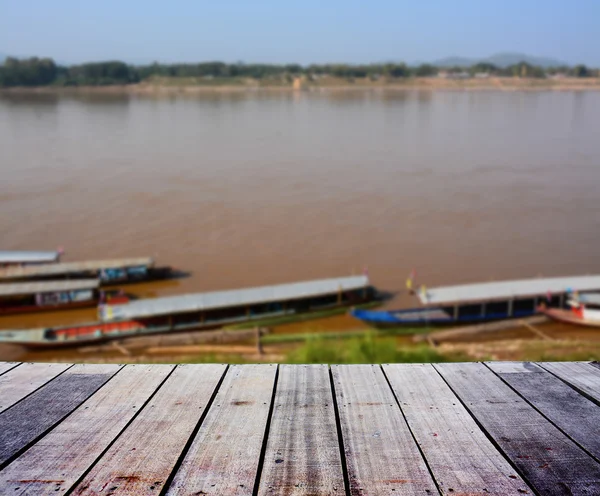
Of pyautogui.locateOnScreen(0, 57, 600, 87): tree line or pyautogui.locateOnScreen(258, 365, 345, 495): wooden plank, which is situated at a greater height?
pyautogui.locateOnScreen(0, 57, 600, 87): tree line

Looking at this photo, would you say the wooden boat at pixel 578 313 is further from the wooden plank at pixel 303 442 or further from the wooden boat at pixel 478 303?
the wooden plank at pixel 303 442

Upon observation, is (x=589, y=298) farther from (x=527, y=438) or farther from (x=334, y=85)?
(x=334, y=85)

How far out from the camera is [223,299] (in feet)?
32.8

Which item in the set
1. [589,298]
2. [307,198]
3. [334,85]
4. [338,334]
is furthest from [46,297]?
[334,85]

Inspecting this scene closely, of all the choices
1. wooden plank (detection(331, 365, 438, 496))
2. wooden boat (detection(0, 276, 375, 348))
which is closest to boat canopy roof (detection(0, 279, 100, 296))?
wooden boat (detection(0, 276, 375, 348))

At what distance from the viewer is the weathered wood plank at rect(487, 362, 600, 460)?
3.85 ft

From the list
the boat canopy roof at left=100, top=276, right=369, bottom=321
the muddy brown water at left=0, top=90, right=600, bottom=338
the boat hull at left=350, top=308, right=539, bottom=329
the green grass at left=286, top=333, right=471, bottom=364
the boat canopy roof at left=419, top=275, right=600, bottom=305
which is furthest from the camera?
the muddy brown water at left=0, top=90, right=600, bottom=338

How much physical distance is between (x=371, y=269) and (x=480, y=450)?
11.4 meters

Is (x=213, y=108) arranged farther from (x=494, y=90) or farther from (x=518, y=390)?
(x=518, y=390)

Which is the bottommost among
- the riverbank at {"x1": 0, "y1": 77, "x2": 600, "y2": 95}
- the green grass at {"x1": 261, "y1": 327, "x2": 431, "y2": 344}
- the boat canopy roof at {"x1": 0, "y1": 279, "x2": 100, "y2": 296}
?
the green grass at {"x1": 261, "y1": 327, "x2": 431, "y2": 344}

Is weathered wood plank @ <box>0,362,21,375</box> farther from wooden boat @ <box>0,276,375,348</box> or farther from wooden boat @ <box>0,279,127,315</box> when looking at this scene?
wooden boat @ <box>0,279,127,315</box>

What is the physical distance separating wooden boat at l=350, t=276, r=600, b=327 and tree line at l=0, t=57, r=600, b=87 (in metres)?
64.3

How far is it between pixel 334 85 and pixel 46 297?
6573 cm

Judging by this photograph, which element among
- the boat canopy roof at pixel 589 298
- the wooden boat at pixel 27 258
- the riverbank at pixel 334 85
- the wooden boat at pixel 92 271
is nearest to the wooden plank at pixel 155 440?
the boat canopy roof at pixel 589 298
